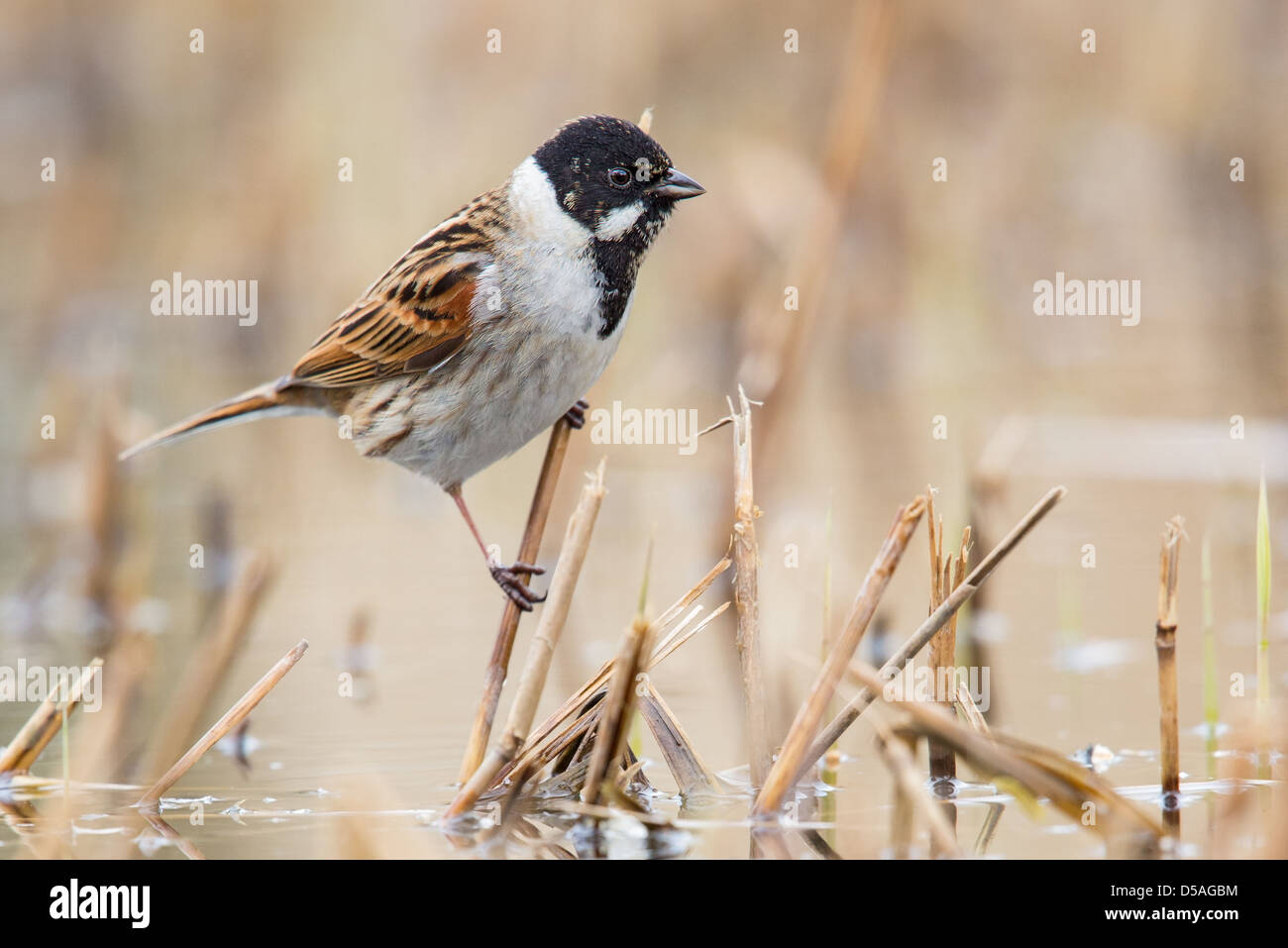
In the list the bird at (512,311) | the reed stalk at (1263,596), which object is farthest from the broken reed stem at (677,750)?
the reed stalk at (1263,596)

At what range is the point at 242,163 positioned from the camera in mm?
12258

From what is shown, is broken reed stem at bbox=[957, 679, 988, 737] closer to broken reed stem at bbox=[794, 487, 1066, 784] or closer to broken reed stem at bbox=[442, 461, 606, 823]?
broken reed stem at bbox=[794, 487, 1066, 784]

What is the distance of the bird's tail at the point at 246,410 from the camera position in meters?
5.96

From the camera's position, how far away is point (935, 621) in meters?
3.86

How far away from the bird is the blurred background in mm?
923

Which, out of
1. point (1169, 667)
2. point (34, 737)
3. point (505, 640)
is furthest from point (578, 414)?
point (1169, 667)

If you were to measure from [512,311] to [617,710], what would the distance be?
1.69 m

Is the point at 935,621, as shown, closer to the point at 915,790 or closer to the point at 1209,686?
the point at 915,790

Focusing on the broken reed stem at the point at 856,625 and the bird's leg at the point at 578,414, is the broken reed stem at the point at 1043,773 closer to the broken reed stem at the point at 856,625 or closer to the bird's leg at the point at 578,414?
the broken reed stem at the point at 856,625

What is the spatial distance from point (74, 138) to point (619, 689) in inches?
427

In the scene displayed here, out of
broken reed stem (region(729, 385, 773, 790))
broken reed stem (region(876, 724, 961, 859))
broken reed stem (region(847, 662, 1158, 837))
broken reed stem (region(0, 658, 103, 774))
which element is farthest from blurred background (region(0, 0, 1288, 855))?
broken reed stem (region(876, 724, 961, 859))

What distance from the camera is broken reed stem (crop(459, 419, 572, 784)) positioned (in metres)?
4.28

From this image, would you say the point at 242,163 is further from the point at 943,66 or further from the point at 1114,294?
the point at 1114,294

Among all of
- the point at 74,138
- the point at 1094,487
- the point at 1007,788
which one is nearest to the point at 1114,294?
the point at 1094,487
